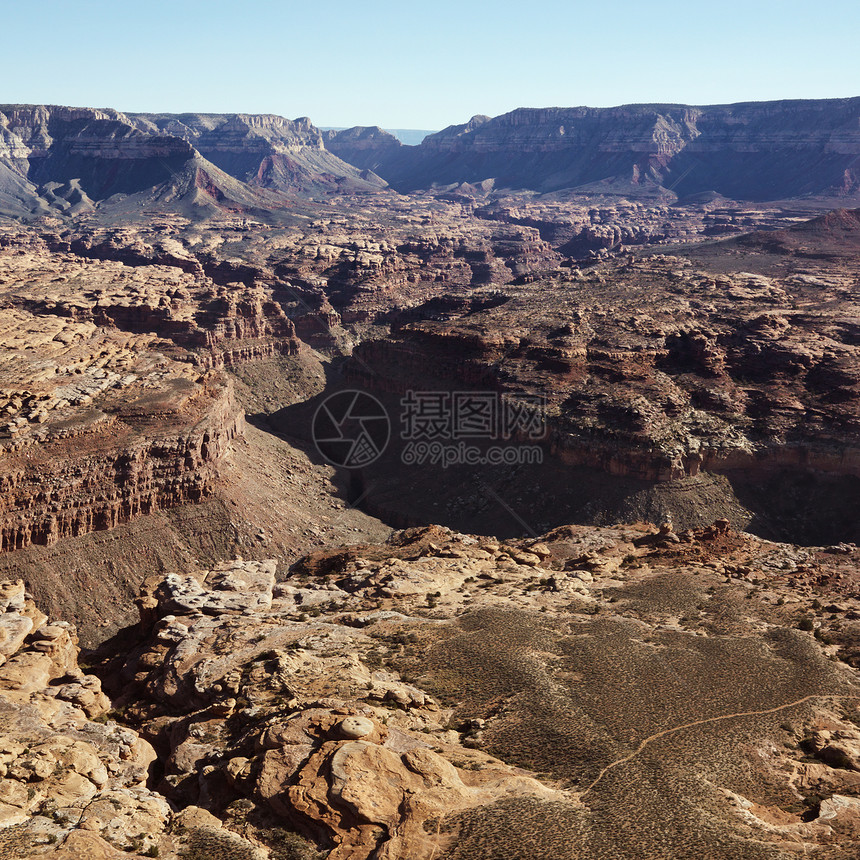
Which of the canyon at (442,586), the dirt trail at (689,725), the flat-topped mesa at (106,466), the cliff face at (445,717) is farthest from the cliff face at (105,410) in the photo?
the dirt trail at (689,725)

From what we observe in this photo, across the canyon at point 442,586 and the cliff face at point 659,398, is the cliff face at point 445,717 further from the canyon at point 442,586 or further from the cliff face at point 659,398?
the cliff face at point 659,398

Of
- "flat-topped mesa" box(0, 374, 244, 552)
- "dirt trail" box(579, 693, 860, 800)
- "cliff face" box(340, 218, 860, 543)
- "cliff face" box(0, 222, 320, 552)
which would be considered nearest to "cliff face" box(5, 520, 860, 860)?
"dirt trail" box(579, 693, 860, 800)

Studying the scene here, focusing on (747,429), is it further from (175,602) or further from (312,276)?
(312,276)

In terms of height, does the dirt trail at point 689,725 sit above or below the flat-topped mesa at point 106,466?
below

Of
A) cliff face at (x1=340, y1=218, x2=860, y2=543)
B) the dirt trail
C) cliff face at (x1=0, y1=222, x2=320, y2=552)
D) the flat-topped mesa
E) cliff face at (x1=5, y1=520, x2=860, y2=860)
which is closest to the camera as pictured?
cliff face at (x1=5, y1=520, x2=860, y2=860)

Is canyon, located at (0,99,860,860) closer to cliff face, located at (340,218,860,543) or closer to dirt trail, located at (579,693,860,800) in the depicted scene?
dirt trail, located at (579,693,860,800)

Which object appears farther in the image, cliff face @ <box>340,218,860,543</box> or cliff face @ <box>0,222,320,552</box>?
cliff face @ <box>340,218,860,543</box>

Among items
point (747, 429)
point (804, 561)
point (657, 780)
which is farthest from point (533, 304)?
point (657, 780)

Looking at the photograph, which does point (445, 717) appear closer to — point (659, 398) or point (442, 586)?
point (442, 586)
